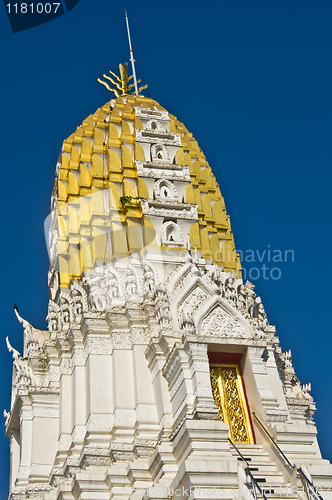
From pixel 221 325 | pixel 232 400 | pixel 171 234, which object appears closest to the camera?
pixel 232 400

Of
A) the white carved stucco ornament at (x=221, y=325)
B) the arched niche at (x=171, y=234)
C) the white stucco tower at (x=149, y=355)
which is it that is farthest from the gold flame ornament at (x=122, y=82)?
the white carved stucco ornament at (x=221, y=325)

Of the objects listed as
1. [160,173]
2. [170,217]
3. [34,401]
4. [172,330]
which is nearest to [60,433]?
[34,401]

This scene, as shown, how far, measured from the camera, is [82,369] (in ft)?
75.9

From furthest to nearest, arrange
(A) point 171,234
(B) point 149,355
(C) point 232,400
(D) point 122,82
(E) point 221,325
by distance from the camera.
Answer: (D) point 122,82 → (A) point 171,234 → (B) point 149,355 → (E) point 221,325 → (C) point 232,400

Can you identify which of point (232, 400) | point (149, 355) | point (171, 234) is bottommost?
point (232, 400)

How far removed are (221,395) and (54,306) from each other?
889 cm

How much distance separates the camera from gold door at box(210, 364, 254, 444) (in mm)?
19938

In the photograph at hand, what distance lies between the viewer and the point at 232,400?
20.7m

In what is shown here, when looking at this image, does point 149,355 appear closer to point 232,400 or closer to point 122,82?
point 232,400

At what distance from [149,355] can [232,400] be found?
3.46 m

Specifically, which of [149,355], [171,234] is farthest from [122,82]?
[149,355]

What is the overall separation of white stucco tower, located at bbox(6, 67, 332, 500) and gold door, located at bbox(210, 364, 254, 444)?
0.14 feet

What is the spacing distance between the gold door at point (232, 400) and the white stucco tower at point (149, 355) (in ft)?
0.14

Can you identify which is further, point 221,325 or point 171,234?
point 171,234
